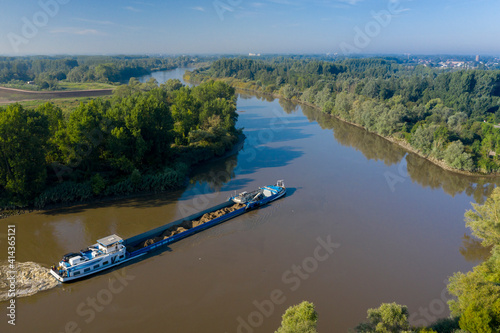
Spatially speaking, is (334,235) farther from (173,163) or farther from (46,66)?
(46,66)

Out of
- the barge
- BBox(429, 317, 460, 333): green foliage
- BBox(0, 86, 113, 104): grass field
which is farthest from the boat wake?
BBox(0, 86, 113, 104): grass field

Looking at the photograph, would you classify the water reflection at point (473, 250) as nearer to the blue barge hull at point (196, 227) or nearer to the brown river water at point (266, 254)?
the brown river water at point (266, 254)

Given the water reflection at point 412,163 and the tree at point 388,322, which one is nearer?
the tree at point 388,322

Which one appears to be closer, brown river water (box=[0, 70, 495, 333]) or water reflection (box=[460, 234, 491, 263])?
brown river water (box=[0, 70, 495, 333])

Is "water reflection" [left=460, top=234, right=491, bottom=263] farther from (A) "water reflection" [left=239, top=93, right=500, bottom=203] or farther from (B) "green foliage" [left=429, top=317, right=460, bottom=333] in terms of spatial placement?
(B) "green foliage" [left=429, top=317, right=460, bottom=333]

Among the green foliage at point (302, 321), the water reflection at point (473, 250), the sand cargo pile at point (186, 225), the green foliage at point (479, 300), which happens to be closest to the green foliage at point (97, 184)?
the sand cargo pile at point (186, 225)
